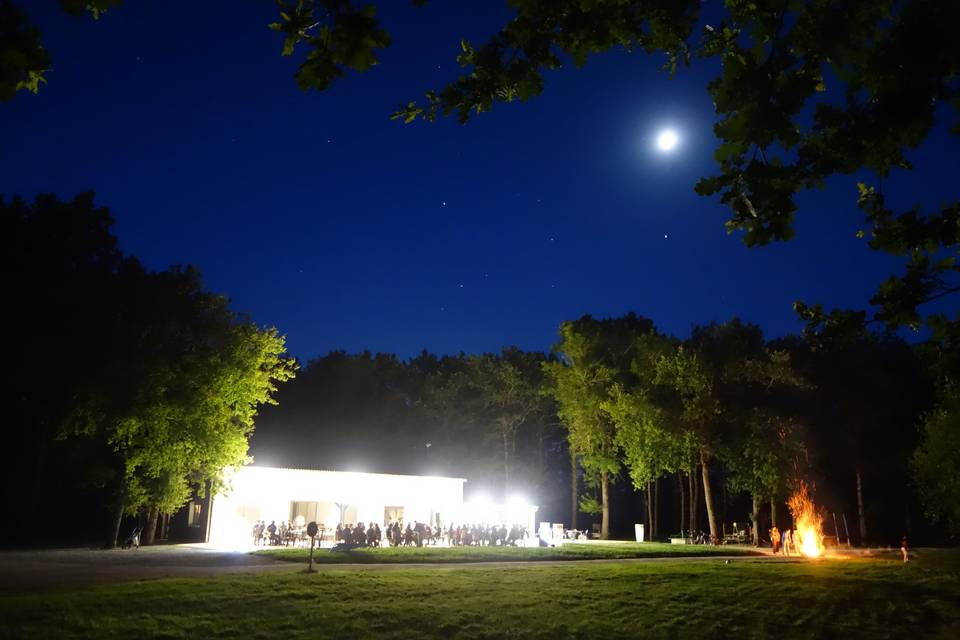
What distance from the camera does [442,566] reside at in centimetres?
1889

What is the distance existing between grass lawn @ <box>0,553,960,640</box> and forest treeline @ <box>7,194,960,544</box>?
11184 millimetres

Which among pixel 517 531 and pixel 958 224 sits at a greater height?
pixel 958 224

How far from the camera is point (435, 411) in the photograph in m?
51.0

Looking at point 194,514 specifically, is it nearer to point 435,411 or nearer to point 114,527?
point 114,527

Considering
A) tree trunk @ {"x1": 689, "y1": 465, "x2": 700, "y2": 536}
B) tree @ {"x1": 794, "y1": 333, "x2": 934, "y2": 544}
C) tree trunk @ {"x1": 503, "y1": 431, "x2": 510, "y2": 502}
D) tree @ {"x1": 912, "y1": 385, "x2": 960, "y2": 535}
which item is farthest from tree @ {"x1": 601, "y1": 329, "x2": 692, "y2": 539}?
tree trunk @ {"x1": 503, "y1": 431, "x2": 510, "y2": 502}

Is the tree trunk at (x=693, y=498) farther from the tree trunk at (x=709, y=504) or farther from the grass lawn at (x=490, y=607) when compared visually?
the grass lawn at (x=490, y=607)

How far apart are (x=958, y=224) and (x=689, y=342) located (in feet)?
132

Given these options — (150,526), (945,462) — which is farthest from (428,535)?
(945,462)

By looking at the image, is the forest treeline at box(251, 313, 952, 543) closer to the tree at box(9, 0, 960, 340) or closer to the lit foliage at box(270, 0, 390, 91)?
the tree at box(9, 0, 960, 340)

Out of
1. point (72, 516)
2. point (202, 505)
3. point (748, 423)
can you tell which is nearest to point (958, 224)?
point (748, 423)

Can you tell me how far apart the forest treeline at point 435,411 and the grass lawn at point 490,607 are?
11.2 meters

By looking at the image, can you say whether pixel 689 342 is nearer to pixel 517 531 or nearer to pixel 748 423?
pixel 748 423

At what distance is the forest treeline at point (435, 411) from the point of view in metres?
26.2

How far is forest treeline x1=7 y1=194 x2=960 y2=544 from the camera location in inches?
1031
